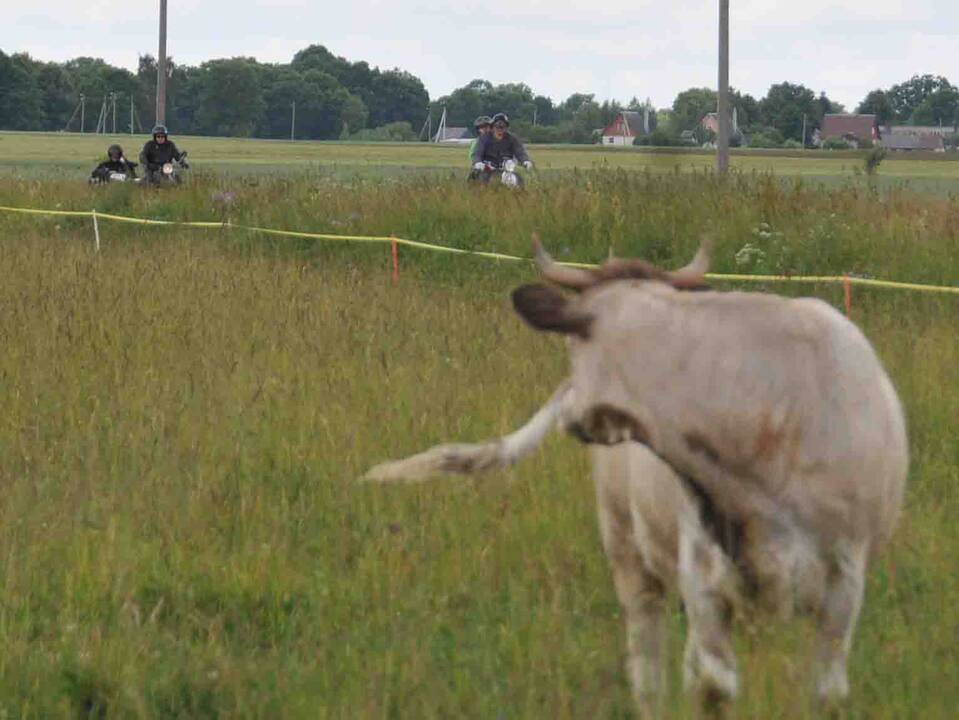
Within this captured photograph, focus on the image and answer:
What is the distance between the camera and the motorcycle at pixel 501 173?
20594mm

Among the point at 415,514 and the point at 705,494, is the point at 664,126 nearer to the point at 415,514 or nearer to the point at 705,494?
the point at 705,494

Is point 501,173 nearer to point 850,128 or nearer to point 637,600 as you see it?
point 637,600

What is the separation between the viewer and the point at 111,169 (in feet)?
85.1

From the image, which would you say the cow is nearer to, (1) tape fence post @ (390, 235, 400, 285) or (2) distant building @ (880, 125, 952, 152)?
(1) tape fence post @ (390, 235, 400, 285)

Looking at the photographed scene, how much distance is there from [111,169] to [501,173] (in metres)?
7.47

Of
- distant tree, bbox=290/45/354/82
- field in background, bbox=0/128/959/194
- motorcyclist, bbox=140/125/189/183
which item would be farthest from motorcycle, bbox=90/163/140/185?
distant tree, bbox=290/45/354/82

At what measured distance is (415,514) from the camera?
728 centimetres

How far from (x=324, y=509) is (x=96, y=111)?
118 meters

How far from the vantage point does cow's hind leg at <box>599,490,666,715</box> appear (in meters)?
5.25

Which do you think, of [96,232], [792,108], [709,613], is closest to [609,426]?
[709,613]

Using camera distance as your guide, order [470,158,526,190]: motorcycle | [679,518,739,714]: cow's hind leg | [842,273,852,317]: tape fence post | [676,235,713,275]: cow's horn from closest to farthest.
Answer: [679,518,739,714]: cow's hind leg, [676,235,713,275]: cow's horn, [842,273,852,317]: tape fence post, [470,158,526,190]: motorcycle

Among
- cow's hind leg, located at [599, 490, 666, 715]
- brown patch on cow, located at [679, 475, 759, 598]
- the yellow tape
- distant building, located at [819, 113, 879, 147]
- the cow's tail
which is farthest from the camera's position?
distant building, located at [819, 113, 879, 147]

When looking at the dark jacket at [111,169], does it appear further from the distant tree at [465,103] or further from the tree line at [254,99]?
the distant tree at [465,103]

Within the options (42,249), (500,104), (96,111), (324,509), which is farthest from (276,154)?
(324,509)
